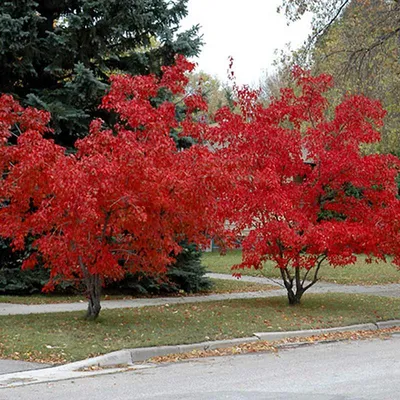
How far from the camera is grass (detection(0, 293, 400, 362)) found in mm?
10903

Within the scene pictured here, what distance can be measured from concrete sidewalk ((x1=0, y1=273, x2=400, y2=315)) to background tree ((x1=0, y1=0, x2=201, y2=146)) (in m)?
4.25

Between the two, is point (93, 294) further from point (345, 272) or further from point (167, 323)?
point (345, 272)

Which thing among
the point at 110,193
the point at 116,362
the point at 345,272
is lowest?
the point at 116,362

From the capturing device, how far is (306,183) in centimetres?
1546

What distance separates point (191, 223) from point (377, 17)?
12460 mm

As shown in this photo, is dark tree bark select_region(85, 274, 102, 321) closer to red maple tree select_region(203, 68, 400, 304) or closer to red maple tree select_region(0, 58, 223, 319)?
red maple tree select_region(0, 58, 223, 319)

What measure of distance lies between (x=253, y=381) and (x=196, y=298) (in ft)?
29.5

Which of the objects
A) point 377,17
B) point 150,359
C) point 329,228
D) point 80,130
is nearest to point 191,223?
point 150,359

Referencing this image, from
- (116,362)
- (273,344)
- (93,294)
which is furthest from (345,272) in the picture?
(116,362)

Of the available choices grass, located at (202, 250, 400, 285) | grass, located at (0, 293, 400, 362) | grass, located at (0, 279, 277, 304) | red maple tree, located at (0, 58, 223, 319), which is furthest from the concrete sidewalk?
red maple tree, located at (0, 58, 223, 319)

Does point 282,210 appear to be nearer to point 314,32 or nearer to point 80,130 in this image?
point 80,130

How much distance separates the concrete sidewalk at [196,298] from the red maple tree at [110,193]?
8.36 ft

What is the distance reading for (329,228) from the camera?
1446 centimetres

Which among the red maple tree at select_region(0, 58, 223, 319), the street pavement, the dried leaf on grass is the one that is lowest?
the dried leaf on grass
